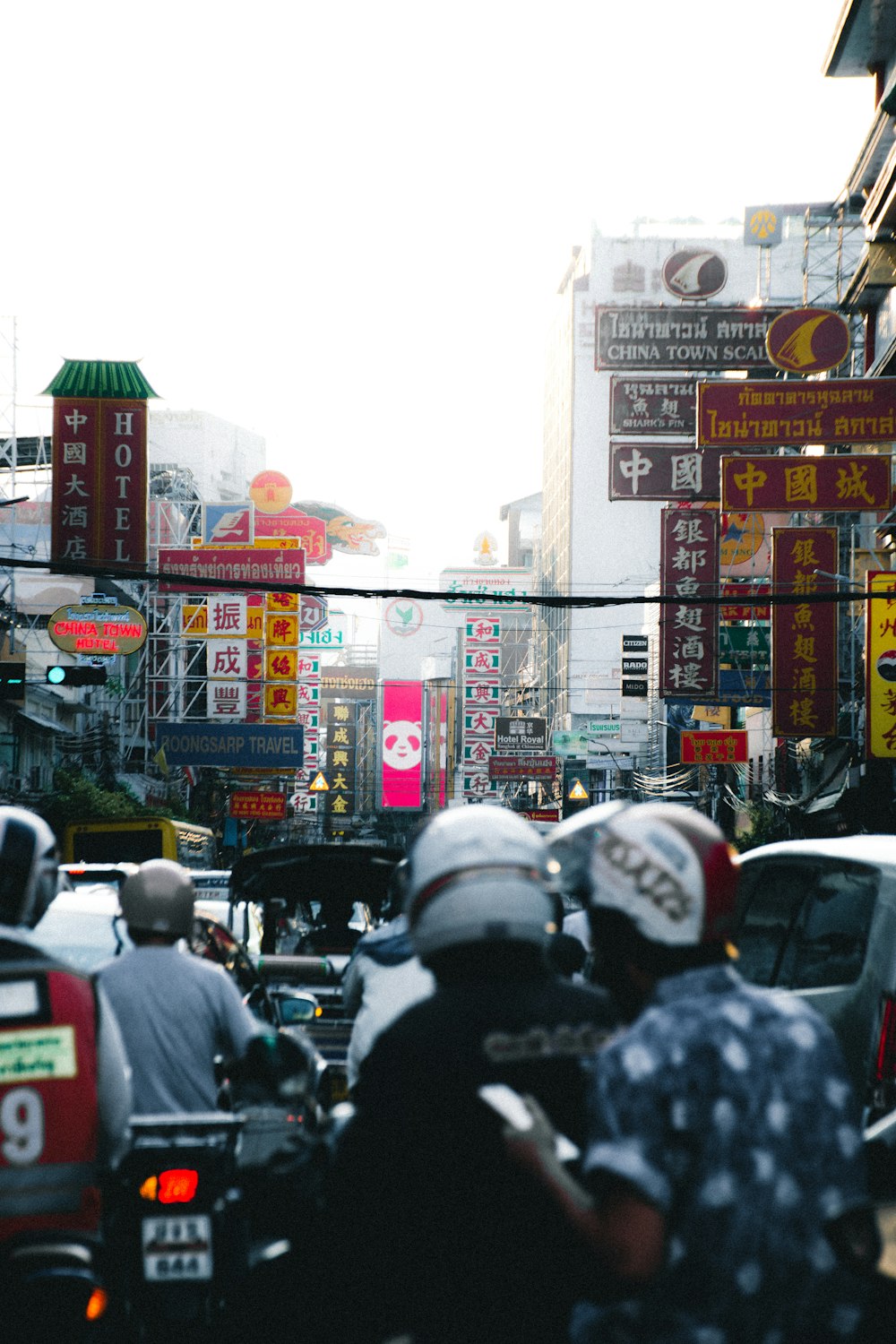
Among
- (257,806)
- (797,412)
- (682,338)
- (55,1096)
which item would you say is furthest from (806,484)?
(257,806)

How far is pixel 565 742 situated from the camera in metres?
62.8

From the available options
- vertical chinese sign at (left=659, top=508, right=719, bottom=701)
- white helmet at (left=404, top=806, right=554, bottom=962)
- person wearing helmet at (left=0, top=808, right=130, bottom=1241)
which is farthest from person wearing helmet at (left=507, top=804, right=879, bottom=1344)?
vertical chinese sign at (left=659, top=508, right=719, bottom=701)

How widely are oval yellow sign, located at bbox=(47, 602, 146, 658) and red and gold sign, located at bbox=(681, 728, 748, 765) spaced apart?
13.3m

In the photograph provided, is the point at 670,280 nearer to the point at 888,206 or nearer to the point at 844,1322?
the point at 888,206

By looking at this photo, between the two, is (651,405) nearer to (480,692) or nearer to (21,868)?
(21,868)

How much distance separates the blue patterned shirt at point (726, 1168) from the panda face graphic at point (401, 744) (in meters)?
113

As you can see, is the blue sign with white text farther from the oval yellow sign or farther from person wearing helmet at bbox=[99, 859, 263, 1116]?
person wearing helmet at bbox=[99, 859, 263, 1116]

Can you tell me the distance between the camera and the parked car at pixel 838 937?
670 centimetres

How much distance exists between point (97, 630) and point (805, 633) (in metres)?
14.2

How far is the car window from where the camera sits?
7.05 metres

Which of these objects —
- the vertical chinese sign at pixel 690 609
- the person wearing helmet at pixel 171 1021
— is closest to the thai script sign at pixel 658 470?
the vertical chinese sign at pixel 690 609

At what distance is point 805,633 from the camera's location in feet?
85.9

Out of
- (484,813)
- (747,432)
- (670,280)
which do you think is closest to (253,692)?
(670,280)

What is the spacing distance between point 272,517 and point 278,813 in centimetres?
1522
